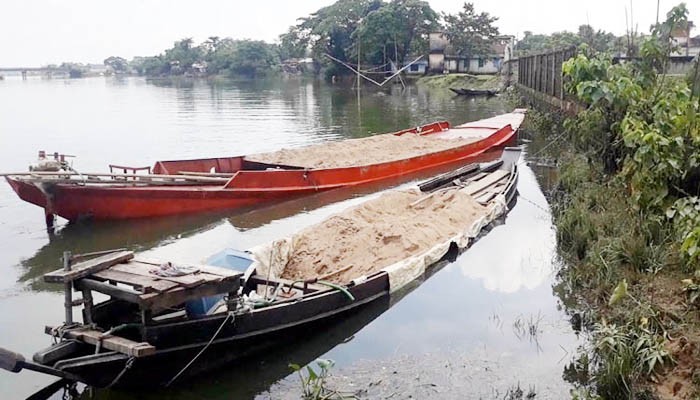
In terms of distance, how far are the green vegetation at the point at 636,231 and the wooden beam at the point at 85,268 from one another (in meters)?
3.71

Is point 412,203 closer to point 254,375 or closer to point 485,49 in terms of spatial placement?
point 254,375

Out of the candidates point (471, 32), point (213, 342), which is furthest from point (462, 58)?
point (213, 342)

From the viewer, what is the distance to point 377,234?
8.02 m

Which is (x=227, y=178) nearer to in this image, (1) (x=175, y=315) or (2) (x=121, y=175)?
(2) (x=121, y=175)

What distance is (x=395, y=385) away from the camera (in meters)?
5.26

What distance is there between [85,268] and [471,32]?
5558cm

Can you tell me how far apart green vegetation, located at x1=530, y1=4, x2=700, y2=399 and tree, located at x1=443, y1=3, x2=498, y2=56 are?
4782cm

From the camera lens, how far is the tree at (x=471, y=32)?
55228mm

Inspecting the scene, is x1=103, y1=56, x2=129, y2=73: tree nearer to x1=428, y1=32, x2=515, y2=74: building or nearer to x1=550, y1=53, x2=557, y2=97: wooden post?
x1=428, y1=32, x2=515, y2=74: building

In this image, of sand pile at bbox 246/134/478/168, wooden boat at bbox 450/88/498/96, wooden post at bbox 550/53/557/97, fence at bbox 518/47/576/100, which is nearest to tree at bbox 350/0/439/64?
wooden boat at bbox 450/88/498/96

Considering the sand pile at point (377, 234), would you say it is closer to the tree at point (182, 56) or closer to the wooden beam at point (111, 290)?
the wooden beam at point (111, 290)

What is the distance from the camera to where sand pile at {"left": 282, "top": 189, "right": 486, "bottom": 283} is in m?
7.34

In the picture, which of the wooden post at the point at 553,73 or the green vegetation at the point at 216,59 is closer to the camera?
the wooden post at the point at 553,73

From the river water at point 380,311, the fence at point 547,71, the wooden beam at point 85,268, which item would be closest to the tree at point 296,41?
the fence at point 547,71
